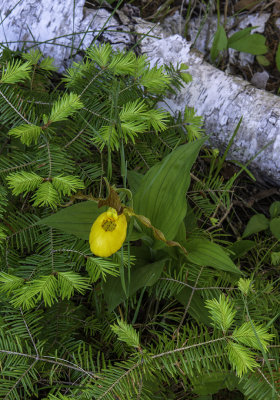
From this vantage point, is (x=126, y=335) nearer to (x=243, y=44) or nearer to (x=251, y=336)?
(x=251, y=336)

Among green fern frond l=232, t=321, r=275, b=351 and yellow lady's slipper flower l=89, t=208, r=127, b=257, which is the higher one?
yellow lady's slipper flower l=89, t=208, r=127, b=257

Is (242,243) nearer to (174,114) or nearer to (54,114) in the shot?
(174,114)

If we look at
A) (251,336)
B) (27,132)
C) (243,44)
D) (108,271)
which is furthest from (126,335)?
(243,44)

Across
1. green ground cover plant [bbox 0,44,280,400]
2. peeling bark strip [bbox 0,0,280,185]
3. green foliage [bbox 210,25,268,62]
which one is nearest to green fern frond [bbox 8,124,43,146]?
green ground cover plant [bbox 0,44,280,400]


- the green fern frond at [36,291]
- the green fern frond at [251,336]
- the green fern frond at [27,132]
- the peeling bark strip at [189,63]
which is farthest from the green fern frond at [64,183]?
the peeling bark strip at [189,63]

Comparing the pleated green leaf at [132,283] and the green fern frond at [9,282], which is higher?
the green fern frond at [9,282]

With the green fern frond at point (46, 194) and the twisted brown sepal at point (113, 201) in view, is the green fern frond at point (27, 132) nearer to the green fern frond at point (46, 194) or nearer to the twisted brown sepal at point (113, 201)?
the green fern frond at point (46, 194)

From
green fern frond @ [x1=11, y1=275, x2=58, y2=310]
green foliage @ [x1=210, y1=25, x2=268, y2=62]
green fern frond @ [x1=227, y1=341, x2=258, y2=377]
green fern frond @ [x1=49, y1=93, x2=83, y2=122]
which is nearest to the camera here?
green fern frond @ [x1=227, y1=341, x2=258, y2=377]

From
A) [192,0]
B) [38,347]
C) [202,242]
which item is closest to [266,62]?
[192,0]

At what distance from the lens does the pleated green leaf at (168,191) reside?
0.98 metres

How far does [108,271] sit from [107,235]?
0.50 feet

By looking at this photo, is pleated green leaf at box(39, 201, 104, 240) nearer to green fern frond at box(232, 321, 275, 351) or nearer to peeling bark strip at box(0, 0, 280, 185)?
green fern frond at box(232, 321, 275, 351)

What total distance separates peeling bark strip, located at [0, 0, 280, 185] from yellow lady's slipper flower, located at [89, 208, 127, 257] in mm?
698

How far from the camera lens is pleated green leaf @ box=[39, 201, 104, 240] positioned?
97cm
